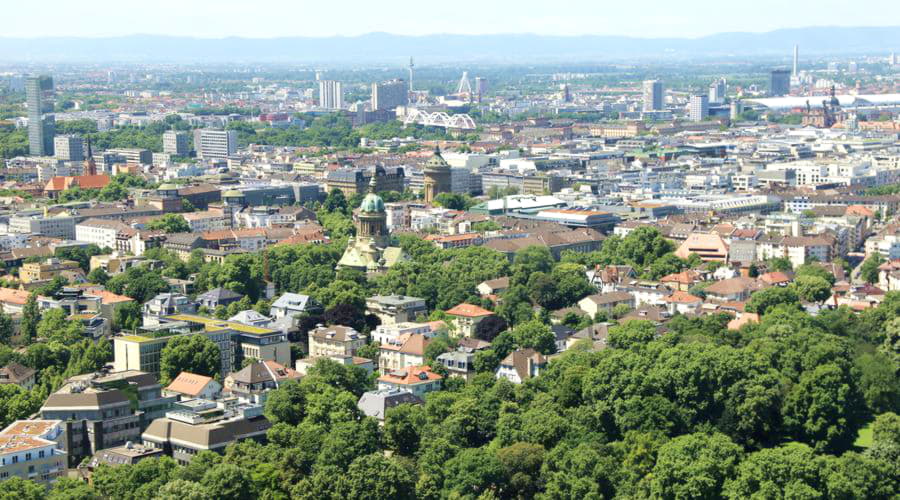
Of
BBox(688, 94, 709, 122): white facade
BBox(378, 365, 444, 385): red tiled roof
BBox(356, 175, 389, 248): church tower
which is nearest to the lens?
BBox(378, 365, 444, 385): red tiled roof

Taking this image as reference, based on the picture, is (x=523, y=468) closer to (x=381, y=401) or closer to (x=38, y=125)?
(x=381, y=401)

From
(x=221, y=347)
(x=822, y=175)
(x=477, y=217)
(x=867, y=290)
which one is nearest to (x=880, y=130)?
(x=822, y=175)

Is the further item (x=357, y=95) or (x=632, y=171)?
(x=357, y=95)

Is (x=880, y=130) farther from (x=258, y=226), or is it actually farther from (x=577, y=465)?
(x=577, y=465)

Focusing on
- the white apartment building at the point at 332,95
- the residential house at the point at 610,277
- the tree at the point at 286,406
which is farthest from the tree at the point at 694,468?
the white apartment building at the point at 332,95

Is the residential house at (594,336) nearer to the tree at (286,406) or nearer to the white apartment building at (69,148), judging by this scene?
the tree at (286,406)

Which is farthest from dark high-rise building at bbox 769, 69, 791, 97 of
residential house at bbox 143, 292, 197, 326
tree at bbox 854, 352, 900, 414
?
tree at bbox 854, 352, 900, 414

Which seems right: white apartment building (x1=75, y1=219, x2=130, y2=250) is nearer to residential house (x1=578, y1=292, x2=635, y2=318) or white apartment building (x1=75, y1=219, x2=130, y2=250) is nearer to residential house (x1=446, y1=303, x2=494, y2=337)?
residential house (x1=446, y1=303, x2=494, y2=337)

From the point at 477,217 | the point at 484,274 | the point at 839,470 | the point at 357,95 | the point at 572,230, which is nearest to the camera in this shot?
the point at 839,470
